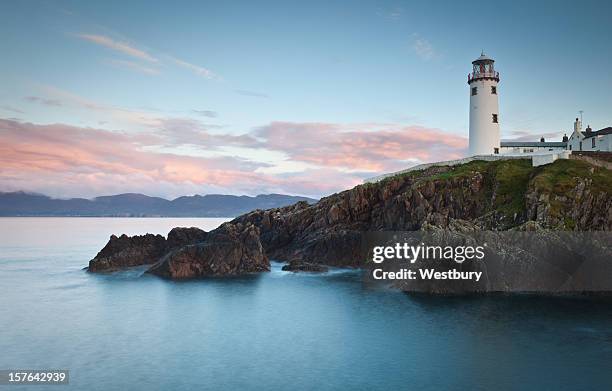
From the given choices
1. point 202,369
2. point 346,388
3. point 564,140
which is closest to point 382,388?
point 346,388

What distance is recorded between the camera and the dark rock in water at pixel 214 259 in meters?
59.0

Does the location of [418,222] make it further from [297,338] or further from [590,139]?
[590,139]

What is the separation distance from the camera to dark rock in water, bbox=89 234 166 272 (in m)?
64.5

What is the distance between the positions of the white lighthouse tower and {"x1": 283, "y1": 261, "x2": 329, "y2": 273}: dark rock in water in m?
34.1

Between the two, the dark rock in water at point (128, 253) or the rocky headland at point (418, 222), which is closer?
the rocky headland at point (418, 222)

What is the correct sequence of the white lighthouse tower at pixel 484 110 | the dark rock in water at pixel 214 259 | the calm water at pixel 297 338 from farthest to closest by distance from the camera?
the white lighthouse tower at pixel 484 110 < the dark rock in water at pixel 214 259 < the calm water at pixel 297 338

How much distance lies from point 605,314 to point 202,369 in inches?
1259

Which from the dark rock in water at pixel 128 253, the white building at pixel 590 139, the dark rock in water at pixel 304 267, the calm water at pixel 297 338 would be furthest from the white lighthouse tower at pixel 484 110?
the dark rock in water at pixel 128 253

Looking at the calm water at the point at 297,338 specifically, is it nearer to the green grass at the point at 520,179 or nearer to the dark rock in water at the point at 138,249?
the dark rock in water at the point at 138,249

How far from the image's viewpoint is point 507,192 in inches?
2329

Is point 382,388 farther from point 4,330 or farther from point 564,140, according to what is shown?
point 564,140

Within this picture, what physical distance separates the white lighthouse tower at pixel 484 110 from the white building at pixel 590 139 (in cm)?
1311

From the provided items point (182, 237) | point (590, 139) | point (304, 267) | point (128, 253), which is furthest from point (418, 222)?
point (128, 253)

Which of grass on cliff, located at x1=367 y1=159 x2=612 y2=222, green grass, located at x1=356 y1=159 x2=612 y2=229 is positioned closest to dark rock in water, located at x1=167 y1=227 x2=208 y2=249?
green grass, located at x1=356 y1=159 x2=612 y2=229
